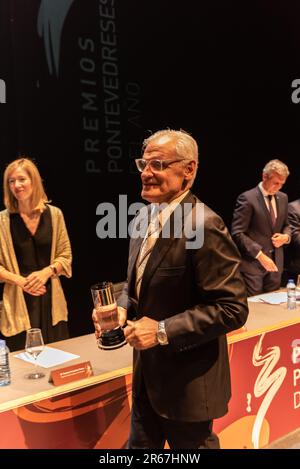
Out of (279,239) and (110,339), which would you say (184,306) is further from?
(279,239)

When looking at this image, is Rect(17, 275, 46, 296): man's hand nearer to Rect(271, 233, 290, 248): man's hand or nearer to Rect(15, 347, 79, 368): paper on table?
Rect(15, 347, 79, 368): paper on table

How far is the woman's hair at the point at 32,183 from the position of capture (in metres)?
2.65

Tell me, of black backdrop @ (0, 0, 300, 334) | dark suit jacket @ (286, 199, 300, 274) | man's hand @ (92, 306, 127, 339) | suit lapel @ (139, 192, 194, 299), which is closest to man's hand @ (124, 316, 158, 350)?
suit lapel @ (139, 192, 194, 299)

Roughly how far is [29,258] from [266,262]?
179 centimetres

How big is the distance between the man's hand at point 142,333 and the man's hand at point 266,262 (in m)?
2.34

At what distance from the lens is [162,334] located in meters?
1.42

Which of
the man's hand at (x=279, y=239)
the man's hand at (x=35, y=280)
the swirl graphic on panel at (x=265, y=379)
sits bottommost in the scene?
the swirl graphic on panel at (x=265, y=379)

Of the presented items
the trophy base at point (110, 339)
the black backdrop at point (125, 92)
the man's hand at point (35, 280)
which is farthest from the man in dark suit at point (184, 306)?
the black backdrop at point (125, 92)

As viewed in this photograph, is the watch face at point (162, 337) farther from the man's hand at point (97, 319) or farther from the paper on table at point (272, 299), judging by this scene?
the paper on table at point (272, 299)

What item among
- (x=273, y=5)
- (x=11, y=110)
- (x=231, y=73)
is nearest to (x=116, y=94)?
(x=11, y=110)

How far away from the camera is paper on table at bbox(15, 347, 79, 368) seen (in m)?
2.09

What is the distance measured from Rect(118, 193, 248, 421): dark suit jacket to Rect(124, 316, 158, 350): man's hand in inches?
1.8

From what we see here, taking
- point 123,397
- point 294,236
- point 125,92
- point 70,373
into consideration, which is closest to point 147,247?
point 70,373
